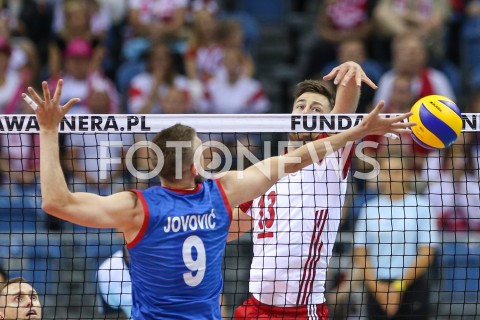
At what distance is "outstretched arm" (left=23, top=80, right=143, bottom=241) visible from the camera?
5805mm

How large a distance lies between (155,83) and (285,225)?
6.39m

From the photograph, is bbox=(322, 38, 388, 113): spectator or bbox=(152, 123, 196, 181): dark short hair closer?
bbox=(152, 123, 196, 181): dark short hair

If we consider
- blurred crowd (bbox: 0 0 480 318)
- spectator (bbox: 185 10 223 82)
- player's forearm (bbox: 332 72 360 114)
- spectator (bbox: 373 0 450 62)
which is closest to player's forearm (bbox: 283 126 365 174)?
player's forearm (bbox: 332 72 360 114)

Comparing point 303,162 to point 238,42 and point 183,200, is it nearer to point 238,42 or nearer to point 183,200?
point 183,200

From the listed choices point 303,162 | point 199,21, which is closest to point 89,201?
point 303,162

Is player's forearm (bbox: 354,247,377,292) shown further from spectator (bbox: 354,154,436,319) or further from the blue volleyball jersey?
the blue volleyball jersey

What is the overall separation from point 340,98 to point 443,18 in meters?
7.84

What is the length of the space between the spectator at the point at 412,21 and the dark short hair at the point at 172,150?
28.5 feet

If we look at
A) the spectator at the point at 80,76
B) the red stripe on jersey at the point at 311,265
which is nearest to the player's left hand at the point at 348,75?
the red stripe on jersey at the point at 311,265

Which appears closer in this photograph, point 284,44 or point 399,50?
point 399,50

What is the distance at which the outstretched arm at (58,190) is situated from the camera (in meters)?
5.80

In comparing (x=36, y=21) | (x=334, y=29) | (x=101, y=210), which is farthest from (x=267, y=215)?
(x=36, y=21)

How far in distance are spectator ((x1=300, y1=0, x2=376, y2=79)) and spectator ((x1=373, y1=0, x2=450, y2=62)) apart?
0.73 ft

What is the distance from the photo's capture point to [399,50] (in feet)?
43.8
